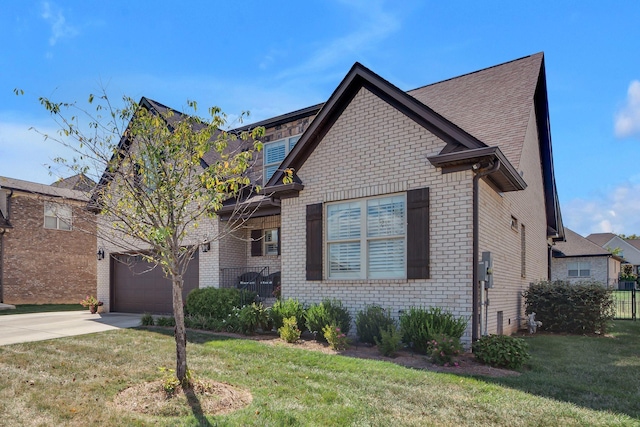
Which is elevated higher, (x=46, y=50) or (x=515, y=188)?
(x=46, y=50)

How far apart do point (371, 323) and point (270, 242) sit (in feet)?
20.5

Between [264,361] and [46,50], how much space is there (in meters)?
7.02

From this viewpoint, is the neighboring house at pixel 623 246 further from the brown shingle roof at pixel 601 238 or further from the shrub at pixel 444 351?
the shrub at pixel 444 351

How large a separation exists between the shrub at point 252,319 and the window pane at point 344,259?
1763 millimetres

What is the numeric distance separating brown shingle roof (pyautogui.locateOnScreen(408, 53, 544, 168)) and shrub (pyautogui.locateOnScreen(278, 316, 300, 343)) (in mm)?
6368

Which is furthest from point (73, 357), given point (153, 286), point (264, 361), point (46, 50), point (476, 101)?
point (476, 101)

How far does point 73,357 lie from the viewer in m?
7.77

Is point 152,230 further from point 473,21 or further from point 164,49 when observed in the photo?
point 473,21

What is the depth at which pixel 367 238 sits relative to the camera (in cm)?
959

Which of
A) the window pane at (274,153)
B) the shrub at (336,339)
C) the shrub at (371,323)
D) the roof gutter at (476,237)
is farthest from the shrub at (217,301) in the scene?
the roof gutter at (476,237)

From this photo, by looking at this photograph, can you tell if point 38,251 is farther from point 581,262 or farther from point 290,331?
point 581,262

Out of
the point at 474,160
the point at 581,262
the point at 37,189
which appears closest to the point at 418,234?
the point at 474,160

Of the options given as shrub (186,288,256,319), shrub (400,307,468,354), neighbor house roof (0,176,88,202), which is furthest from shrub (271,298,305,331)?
neighbor house roof (0,176,88,202)

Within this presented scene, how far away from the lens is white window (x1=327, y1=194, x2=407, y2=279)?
9.22 metres
